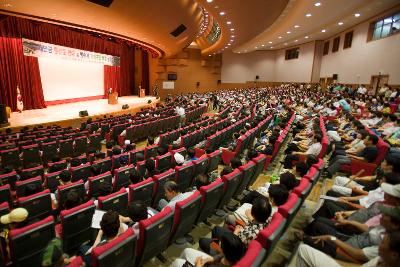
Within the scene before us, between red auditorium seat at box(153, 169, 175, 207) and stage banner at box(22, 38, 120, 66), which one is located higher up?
stage banner at box(22, 38, 120, 66)

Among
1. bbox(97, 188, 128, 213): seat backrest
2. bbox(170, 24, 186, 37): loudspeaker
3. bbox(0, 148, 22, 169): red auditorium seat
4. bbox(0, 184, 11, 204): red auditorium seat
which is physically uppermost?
bbox(170, 24, 186, 37): loudspeaker

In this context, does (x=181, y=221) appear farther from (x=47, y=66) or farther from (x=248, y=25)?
(x=47, y=66)

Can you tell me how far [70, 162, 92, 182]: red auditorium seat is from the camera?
14.6ft

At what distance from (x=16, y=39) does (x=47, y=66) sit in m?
2.13

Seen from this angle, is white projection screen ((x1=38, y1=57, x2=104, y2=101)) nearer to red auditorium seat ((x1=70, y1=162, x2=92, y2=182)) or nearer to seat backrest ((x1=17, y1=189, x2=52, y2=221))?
red auditorium seat ((x1=70, y1=162, x2=92, y2=182))

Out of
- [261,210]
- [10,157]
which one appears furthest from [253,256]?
[10,157]

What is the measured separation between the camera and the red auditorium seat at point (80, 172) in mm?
4465

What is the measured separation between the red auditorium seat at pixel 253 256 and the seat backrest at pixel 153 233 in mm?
908

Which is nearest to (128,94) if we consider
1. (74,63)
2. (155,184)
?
(74,63)

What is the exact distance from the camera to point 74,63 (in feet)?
52.5

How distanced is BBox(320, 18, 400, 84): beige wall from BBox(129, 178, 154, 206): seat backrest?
1280 centimetres

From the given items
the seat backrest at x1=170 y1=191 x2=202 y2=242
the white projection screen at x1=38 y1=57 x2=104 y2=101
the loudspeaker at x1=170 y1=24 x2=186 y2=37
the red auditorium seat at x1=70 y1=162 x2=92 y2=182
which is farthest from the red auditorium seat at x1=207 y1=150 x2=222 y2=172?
the white projection screen at x1=38 y1=57 x2=104 y2=101

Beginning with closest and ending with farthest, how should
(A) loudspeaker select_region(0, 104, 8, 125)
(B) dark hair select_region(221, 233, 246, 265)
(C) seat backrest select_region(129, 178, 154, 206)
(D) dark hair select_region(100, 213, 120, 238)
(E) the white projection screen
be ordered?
(B) dark hair select_region(221, 233, 246, 265)
(D) dark hair select_region(100, 213, 120, 238)
(C) seat backrest select_region(129, 178, 154, 206)
(A) loudspeaker select_region(0, 104, 8, 125)
(E) the white projection screen

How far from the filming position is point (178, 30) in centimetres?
1418
